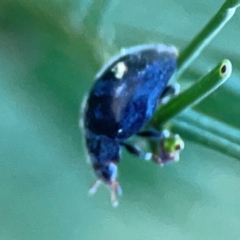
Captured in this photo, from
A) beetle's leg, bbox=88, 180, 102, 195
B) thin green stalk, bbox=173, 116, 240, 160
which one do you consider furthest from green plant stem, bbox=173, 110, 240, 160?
beetle's leg, bbox=88, 180, 102, 195

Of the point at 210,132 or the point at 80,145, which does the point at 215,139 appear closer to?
the point at 210,132

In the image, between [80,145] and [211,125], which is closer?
[211,125]

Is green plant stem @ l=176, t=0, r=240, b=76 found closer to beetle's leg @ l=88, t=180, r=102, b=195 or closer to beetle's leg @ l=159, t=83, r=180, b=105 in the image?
beetle's leg @ l=159, t=83, r=180, b=105

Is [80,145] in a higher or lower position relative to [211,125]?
lower

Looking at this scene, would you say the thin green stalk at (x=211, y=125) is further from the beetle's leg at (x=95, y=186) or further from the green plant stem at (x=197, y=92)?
the beetle's leg at (x=95, y=186)

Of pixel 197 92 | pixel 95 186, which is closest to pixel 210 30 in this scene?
pixel 197 92

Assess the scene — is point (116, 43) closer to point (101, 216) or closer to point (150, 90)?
point (150, 90)

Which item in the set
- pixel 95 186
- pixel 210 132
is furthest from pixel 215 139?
pixel 95 186

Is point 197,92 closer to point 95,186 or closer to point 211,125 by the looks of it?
point 211,125
